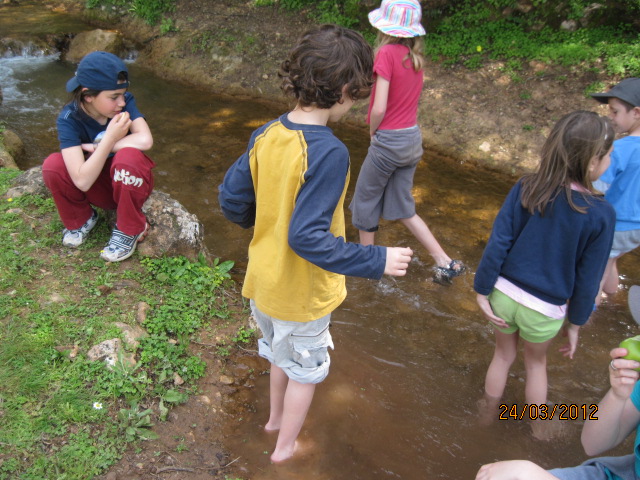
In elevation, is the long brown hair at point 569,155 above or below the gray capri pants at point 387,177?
above

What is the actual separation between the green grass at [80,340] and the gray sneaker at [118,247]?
0.05 meters

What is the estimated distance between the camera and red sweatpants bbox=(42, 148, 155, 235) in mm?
3002

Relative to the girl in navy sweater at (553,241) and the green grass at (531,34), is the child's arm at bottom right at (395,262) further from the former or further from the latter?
the green grass at (531,34)

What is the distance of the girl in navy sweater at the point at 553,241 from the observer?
6.71 ft

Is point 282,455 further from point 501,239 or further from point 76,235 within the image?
point 76,235

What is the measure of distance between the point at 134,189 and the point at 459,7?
6.14 m

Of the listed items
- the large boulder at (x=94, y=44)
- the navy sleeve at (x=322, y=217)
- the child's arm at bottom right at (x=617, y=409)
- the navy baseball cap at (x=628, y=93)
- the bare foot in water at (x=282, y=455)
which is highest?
the navy baseball cap at (x=628, y=93)

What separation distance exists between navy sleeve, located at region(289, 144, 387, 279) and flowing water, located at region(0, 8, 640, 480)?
1.30m

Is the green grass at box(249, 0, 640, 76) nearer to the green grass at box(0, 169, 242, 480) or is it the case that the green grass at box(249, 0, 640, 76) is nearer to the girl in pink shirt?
the girl in pink shirt

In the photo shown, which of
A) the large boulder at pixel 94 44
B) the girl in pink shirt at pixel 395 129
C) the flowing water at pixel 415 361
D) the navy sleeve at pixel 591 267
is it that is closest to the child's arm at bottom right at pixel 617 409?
the navy sleeve at pixel 591 267

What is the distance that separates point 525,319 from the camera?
231cm
